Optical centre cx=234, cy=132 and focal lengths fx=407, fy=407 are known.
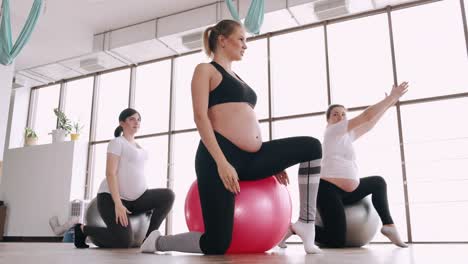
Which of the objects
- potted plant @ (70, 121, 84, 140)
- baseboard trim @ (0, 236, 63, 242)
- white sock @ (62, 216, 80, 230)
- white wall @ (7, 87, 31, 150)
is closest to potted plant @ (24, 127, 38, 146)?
white wall @ (7, 87, 31, 150)

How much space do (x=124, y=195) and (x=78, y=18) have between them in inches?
156

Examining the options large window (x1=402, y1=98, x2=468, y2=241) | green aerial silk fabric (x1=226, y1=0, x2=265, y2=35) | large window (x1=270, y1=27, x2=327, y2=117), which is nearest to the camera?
green aerial silk fabric (x1=226, y1=0, x2=265, y2=35)

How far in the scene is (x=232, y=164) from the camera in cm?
166

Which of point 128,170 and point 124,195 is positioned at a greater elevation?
point 128,170

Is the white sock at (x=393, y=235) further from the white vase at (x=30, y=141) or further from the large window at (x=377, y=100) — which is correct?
the white vase at (x=30, y=141)

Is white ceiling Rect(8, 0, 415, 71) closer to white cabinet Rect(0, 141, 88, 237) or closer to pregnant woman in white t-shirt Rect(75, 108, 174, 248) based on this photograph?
A: white cabinet Rect(0, 141, 88, 237)

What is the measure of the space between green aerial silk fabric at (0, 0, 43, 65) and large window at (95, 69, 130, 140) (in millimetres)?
2771

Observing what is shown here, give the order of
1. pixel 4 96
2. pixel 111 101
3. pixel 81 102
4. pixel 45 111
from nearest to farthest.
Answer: pixel 4 96
pixel 111 101
pixel 81 102
pixel 45 111

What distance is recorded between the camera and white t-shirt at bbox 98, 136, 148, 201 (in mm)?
2742

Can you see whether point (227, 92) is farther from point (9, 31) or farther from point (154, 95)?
point (154, 95)

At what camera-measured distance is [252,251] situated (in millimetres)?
1763

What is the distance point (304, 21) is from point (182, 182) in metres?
2.86

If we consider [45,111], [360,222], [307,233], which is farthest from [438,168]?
[45,111]

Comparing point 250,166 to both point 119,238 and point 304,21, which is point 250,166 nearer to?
point 119,238
